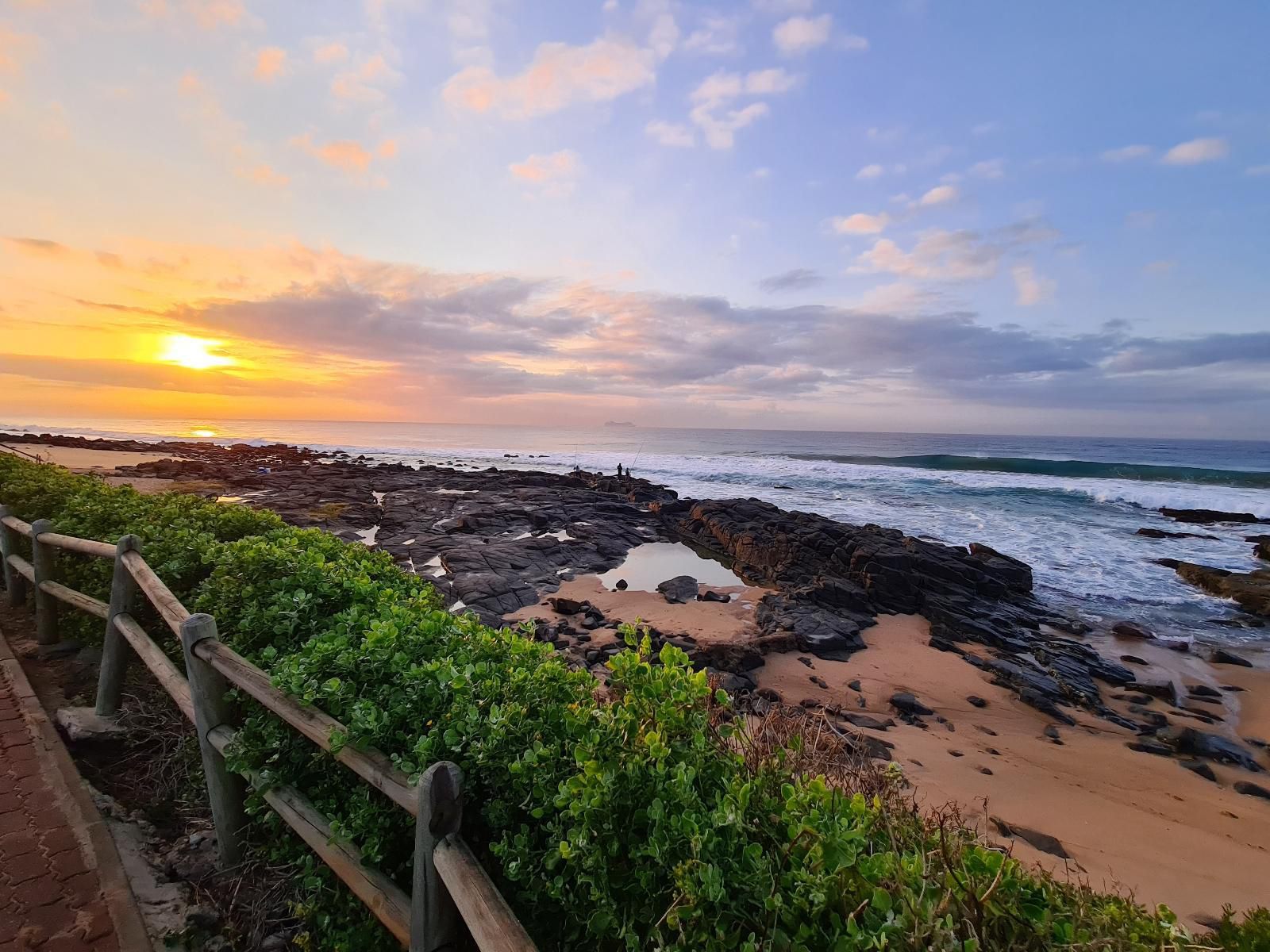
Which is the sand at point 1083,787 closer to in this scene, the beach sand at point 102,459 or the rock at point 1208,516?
the rock at point 1208,516

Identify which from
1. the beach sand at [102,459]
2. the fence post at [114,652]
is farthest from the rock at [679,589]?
the beach sand at [102,459]

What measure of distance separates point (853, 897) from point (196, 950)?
3.48 metres

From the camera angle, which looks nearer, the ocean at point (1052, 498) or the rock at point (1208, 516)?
the ocean at point (1052, 498)

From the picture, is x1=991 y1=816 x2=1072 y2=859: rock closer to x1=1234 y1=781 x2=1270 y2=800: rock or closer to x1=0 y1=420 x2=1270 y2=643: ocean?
x1=1234 y1=781 x2=1270 y2=800: rock

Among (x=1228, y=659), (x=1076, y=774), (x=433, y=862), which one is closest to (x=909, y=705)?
(x=1076, y=774)

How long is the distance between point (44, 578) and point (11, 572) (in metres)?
1.84

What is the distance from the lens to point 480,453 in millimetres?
60750

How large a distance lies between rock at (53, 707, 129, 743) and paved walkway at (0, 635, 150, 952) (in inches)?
4.0

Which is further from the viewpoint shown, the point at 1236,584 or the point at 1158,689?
the point at 1236,584

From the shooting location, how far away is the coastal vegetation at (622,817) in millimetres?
1521

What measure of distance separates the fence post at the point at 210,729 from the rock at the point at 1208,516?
36.0 metres

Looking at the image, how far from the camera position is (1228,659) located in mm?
11164

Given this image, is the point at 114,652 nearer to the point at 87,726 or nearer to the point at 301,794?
the point at 87,726

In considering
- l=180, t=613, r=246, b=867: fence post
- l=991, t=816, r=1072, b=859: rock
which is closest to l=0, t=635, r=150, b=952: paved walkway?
l=180, t=613, r=246, b=867: fence post
